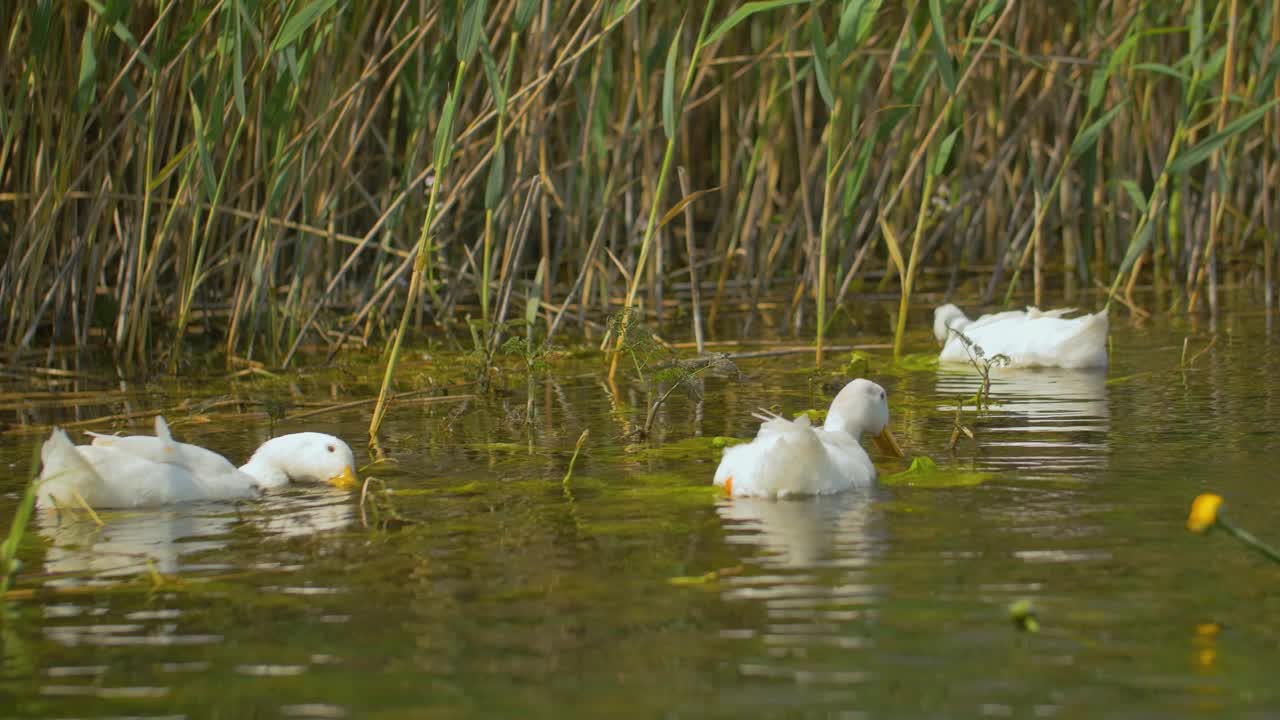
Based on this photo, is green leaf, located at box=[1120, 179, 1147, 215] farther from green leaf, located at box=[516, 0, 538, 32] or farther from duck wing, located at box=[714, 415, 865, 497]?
duck wing, located at box=[714, 415, 865, 497]

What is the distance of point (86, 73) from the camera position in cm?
652

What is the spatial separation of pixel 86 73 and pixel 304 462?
2186 millimetres

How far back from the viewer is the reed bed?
6.97 m

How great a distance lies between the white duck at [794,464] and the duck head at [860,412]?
19cm

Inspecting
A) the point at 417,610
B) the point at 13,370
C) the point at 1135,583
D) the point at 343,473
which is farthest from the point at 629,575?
the point at 13,370

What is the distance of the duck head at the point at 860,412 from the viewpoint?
5.23 metres

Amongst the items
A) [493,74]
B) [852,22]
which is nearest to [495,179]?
[493,74]

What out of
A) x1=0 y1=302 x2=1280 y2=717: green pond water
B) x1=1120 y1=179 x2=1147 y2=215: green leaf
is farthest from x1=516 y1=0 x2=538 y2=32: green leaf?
x1=1120 y1=179 x2=1147 y2=215: green leaf

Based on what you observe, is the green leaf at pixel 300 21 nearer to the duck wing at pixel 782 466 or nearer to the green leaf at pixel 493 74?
the green leaf at pixel 493 74

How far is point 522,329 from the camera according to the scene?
8.79m

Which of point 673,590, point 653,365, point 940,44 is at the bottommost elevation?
point 673,590

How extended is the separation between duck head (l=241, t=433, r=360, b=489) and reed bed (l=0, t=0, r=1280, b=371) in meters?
0.46

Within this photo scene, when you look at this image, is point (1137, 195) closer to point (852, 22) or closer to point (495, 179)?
point (852, 22)

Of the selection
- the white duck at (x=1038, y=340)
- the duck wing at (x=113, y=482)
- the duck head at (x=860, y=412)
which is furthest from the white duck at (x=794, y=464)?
the white duck at (x=1038, y=340)
